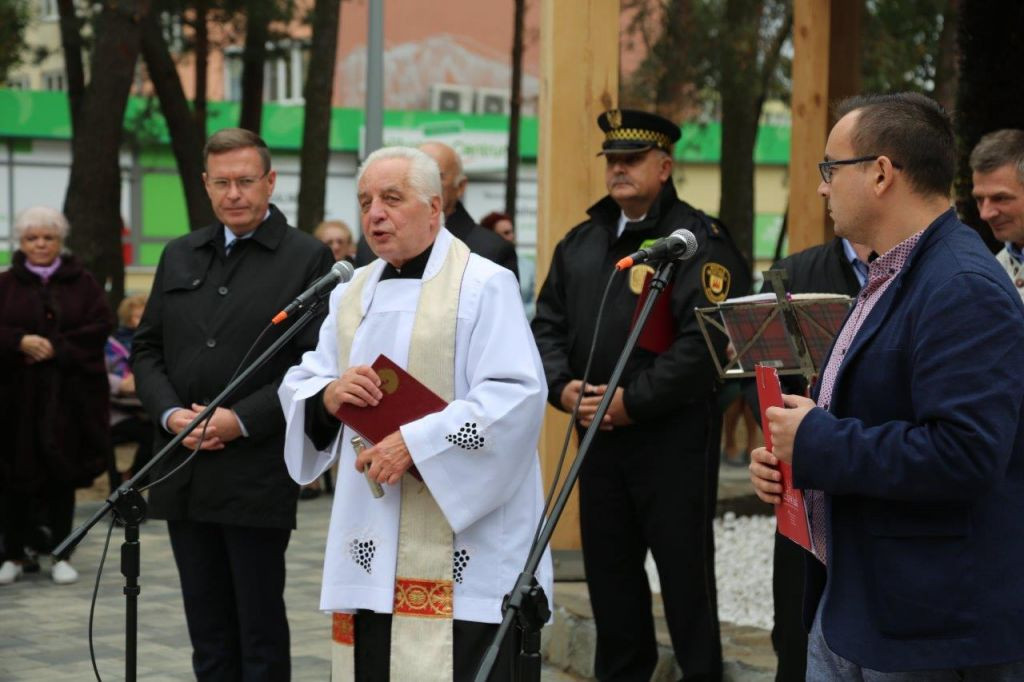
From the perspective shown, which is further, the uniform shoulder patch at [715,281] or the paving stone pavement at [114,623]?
the paving stone pavement at [114,623]

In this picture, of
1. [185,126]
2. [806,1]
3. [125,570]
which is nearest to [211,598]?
[125,570]

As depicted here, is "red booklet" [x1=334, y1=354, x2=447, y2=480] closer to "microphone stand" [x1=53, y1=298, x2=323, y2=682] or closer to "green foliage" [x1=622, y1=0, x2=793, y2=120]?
"microphone stand" [x1=53, y1=298, x2=323, y2=682]

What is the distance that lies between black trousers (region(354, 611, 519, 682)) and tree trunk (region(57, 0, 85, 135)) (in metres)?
13.5

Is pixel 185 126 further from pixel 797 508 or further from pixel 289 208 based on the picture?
pixel 289 208

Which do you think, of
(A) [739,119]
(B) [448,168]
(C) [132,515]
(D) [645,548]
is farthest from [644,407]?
(A) [739,119]

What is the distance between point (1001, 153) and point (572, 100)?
2.97 m

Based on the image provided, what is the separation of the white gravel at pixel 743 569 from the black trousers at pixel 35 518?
3.43 metres

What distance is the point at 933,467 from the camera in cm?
284

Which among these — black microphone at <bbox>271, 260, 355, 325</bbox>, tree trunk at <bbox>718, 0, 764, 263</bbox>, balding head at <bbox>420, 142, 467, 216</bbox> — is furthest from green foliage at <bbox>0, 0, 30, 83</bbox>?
black microphone at <bbox>271, 260, 355, 325</bbox>

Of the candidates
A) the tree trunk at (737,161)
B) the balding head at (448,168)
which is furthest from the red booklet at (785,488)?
the tree trunk at (737,161)

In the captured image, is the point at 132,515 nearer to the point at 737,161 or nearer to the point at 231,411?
the point at 231,411

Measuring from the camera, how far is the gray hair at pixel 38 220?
8523mm

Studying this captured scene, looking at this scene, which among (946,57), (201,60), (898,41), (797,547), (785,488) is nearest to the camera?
(785,488)

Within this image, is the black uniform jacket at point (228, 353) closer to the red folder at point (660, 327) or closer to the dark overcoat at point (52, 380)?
the red folder at point (660, 327)
